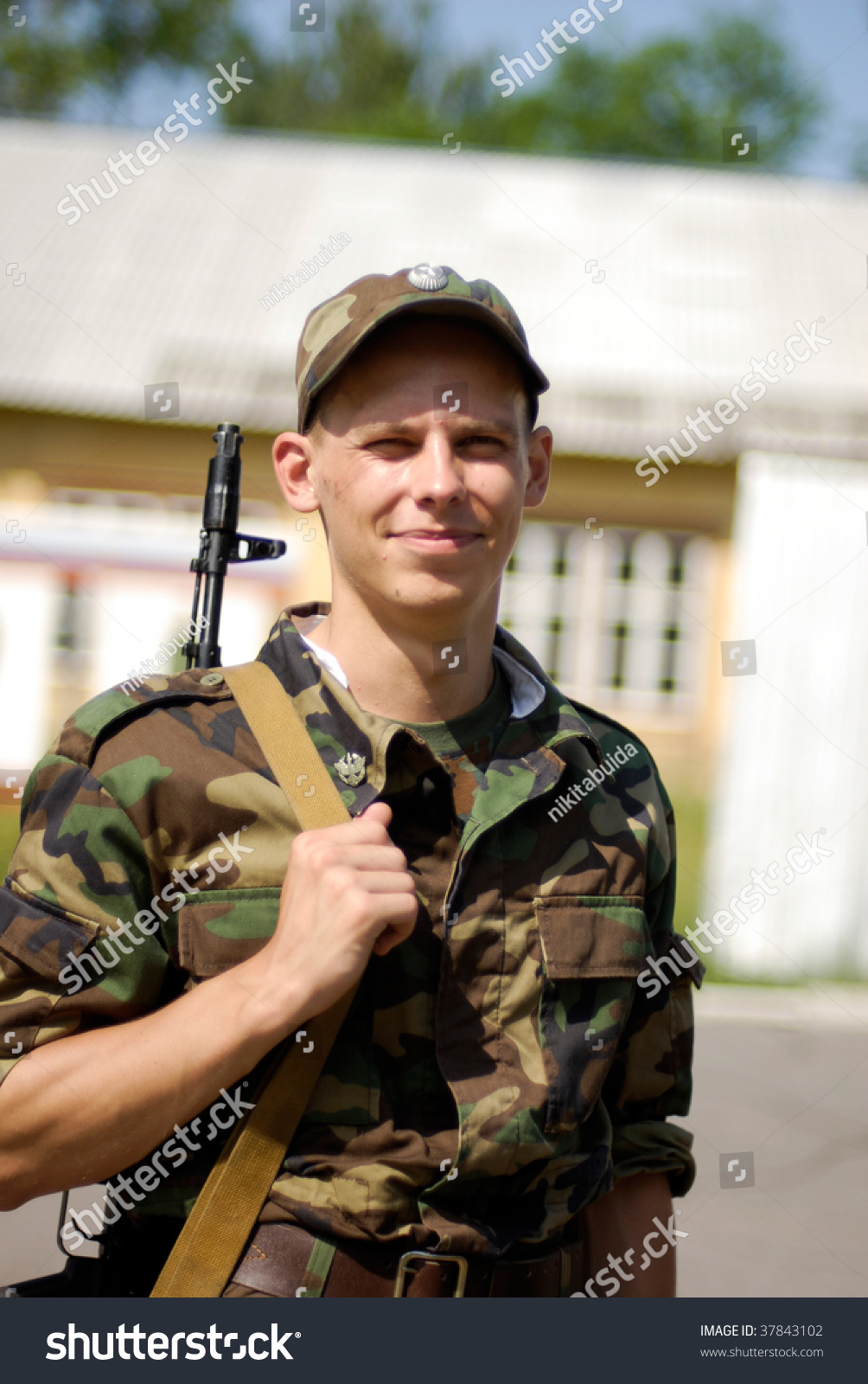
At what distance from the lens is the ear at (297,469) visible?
1.76 metres

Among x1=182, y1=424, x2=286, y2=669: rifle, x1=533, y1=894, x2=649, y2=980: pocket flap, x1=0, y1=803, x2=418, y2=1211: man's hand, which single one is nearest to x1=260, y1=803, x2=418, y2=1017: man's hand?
x1=0, y1=803, x2=418, y2=1211: man's hand

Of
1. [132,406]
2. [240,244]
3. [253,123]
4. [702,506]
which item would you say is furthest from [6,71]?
[702,506]

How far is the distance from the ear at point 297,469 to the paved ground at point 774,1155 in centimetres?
271

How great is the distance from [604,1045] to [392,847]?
19.2 inches

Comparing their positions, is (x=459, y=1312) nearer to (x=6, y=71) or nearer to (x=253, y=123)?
(x=6, y=71)

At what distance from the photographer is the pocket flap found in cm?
167

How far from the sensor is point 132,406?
1060cm

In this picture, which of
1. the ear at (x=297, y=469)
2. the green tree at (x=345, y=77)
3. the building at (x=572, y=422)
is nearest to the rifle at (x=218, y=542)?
the ear at (x=297, y=469)

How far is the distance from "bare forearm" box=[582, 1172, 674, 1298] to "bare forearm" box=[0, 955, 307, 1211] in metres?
0.68

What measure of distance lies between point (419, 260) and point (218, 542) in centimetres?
1027

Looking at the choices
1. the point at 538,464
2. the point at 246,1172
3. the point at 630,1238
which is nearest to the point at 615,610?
the point at 538,464

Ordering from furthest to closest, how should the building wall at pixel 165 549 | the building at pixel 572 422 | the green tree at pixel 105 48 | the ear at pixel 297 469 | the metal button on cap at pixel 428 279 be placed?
the green tree at pixel 105 48
the building wall at pixel 165 549
the building at pixel 572 422
the ear at pixel 297 469
the metal button on cap at pixel 428 279

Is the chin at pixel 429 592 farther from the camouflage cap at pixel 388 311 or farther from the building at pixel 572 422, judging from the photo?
the building at pixel 572 422

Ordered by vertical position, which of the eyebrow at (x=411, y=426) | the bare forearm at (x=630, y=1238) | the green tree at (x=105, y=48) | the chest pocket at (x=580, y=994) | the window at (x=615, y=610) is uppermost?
the green tree at (x=105, y=48)
